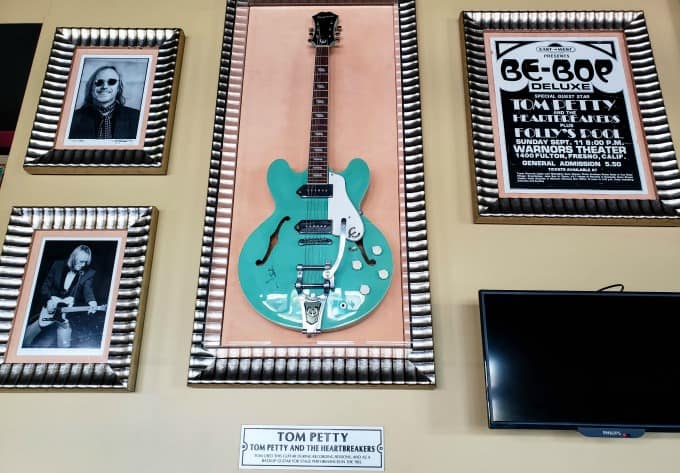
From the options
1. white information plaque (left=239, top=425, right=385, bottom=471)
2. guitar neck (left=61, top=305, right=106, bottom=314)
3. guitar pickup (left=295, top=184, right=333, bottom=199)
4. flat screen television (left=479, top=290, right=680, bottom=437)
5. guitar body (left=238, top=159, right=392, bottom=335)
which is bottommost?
white information plaque (left=239, top=425, right=385, bottom=471)

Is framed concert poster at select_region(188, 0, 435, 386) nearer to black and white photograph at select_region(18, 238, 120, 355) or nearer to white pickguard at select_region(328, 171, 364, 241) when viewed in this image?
white pickguard at select_region(328, 171, 364, 241)

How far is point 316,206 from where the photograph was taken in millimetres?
1692

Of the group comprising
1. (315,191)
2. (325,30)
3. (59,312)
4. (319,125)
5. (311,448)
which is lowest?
(311,448)

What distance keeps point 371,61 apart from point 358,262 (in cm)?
77

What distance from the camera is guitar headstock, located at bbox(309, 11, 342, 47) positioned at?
6.52 feet

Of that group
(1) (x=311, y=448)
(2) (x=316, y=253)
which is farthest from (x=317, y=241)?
(1) (x=311, y=448)

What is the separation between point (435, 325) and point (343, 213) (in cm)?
42

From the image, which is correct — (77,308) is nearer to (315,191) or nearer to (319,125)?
(315,191)

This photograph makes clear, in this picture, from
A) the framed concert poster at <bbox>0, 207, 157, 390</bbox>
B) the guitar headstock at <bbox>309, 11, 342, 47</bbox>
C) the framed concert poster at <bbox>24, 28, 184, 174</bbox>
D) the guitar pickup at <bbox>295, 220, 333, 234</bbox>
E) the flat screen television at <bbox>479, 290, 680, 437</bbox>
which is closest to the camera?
the flat screen television at <bbox>479, 290, 680, 437</bbox>

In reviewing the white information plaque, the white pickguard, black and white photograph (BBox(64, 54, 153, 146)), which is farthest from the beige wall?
the white pickguard

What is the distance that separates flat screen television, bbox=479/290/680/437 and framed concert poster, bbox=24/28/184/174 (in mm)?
1163

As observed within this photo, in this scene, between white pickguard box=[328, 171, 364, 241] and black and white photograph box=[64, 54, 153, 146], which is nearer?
white pickguard box=[328, 171, 364, 241]

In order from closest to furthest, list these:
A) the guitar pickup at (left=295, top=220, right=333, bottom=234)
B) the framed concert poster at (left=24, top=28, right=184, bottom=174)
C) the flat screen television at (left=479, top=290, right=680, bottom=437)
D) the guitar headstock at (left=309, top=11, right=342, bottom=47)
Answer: the flat screen television at (left=479, top=290, right=680, bottom=437) → the guitar pickup at (left=295, top=220, right=333, bottom=234) → the framed concert poster at (left=24, top=28, right=184, bottom=174) → the guitar headstock at (left=309, top=11, right=342, bottom=47)

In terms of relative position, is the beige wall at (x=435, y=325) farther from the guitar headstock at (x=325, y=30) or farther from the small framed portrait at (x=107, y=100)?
the guitar headstock at (x=325, y=30)
